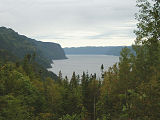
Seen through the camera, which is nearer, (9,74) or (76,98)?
(9,74)

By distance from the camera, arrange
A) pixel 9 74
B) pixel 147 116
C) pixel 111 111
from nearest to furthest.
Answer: pixel 147 116, pixel 9 74, pixel 111 111

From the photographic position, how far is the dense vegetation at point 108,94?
1187cm

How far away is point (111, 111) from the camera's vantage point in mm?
37562

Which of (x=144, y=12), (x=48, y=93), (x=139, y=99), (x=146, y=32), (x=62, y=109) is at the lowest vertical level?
(x=62, y=109)

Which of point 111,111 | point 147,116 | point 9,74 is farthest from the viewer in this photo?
point 111,111

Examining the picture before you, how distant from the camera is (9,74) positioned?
2800 cm

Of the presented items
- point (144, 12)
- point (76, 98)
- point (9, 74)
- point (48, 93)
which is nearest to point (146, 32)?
point (144, 12)

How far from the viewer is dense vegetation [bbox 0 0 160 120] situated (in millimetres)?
11867

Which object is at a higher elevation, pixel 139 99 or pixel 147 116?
pixel 139 99

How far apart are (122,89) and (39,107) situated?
1674 centimetres

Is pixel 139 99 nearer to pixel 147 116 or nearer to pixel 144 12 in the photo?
pixel 147 116

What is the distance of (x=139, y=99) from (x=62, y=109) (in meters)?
30.4

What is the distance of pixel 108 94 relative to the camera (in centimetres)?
3969

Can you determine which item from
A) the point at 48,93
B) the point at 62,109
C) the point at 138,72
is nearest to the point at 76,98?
the point at 62,109
